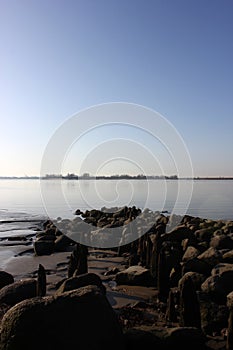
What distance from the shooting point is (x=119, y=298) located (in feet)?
39.8

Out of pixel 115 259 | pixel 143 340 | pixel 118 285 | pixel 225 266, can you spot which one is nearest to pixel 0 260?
pixel 115 259

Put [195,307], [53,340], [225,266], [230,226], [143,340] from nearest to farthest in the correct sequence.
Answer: [53,340]
[143,340]
[195,307]
[225,266]
[230,226]

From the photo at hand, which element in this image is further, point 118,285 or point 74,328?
point 118,285

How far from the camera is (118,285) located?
1378 centimetres

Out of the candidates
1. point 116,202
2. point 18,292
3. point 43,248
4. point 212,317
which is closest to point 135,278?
point 18,292

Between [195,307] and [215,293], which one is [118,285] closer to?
[215,293]

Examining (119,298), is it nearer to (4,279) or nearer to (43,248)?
(4,279)

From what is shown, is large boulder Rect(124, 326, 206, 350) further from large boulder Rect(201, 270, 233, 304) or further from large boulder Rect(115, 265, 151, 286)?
large boulder Rect(115, 265, 151, 286)

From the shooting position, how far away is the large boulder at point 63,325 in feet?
19.8

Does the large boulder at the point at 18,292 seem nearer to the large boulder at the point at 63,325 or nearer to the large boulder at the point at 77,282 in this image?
the large boulder at the point at 77,282

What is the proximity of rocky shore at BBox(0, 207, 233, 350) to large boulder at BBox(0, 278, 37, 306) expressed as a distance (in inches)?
1.2

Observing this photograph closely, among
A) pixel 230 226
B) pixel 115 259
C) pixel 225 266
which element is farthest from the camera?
pixel 230 226

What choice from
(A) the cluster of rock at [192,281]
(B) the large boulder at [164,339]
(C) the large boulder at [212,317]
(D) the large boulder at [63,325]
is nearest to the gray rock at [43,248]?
(A) the cluster of rock at [192,281]

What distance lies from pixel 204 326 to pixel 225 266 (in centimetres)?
301
